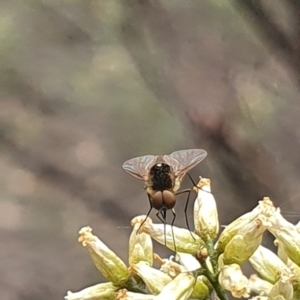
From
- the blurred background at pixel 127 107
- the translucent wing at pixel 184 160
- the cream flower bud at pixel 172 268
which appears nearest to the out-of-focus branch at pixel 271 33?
the blurred background at pixel 127 107

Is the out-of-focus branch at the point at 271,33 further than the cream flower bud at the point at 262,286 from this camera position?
Yes

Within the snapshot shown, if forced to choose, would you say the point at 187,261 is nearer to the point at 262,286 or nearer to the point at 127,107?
the point at 262,286

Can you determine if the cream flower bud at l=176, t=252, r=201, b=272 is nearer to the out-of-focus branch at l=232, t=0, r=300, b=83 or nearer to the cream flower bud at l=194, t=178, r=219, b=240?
the cream flower bud at l=194, t=178, r=219, b=240

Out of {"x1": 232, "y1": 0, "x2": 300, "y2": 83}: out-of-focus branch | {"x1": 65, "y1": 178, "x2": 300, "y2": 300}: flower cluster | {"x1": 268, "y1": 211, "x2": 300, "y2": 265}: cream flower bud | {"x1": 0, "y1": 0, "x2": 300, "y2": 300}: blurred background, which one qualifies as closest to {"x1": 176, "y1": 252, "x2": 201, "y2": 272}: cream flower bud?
{"x1": 65, "y1": 178, "x2": 300, "y2": 300}: flower cluster

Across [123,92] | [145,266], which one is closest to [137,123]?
[123,92]

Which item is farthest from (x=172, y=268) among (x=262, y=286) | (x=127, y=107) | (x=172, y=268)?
(x=127, y=107)

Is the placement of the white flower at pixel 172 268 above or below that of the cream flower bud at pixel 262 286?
above

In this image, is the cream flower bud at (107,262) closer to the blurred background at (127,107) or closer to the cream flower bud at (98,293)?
the cream flower bud at (98,293)
